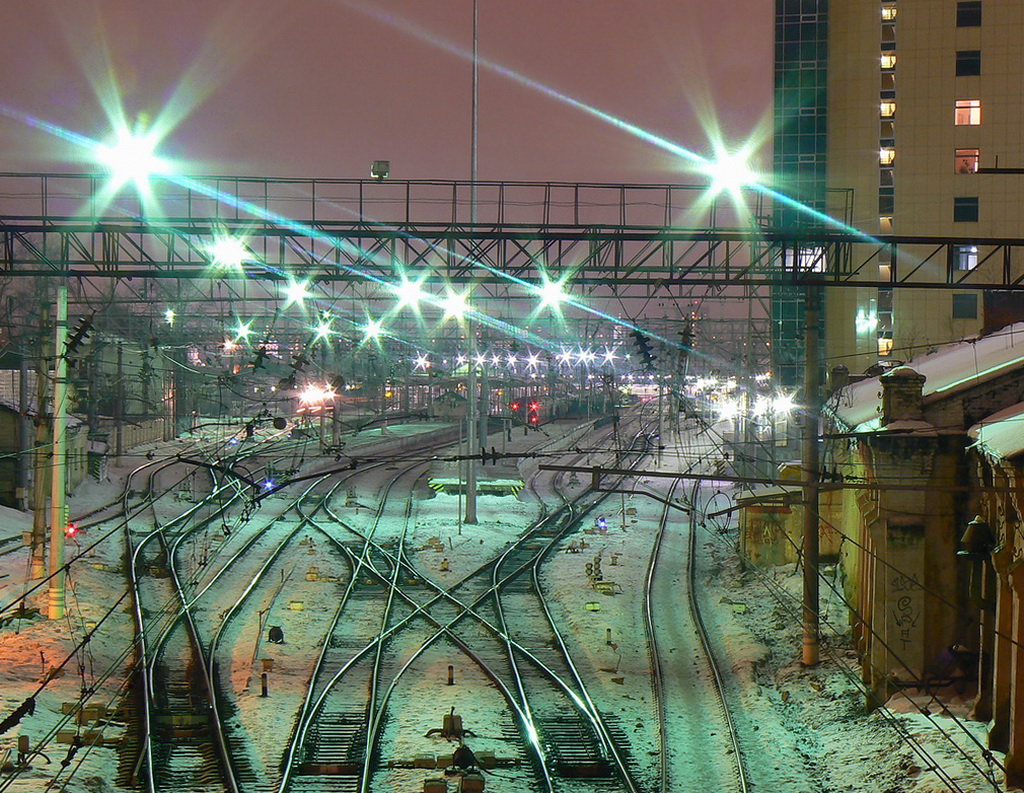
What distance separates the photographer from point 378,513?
31.6 meters

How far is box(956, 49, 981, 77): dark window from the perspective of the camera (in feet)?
149

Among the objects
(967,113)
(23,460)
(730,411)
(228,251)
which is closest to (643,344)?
(228,251)

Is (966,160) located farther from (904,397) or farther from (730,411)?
(904,397)

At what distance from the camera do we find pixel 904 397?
14336mm

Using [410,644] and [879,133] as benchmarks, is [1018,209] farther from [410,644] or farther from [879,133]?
[410,644]

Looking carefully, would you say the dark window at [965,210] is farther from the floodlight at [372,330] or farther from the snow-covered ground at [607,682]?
the snow-covered ground at [607,682]

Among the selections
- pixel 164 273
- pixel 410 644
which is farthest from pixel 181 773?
pixel 164 273

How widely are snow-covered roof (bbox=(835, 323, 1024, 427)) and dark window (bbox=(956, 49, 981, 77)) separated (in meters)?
25.4

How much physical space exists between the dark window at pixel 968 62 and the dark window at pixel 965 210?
4.95 meters

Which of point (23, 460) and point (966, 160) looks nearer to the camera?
point (23, 460)

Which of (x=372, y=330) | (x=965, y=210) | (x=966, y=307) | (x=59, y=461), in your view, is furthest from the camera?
(x=965, y=210)

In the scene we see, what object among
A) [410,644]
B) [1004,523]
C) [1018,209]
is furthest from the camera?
[1018,209]

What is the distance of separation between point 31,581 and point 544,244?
36.1ft

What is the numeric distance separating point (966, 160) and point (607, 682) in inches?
1452
